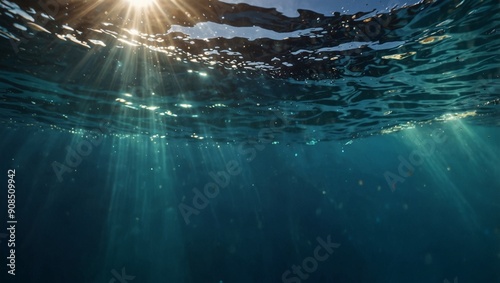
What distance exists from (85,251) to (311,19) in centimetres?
3674

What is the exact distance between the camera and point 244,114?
19.4m

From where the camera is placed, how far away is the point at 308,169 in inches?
2173

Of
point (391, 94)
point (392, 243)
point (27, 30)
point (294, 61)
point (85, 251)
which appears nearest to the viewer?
point (27, 30)

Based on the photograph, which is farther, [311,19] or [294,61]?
[294,61]

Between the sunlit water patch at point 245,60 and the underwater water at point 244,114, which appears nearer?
the sunlit water patch at point 245,60

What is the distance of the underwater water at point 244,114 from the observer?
852 cm

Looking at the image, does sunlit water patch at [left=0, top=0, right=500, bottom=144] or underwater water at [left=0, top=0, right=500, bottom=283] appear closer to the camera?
sunlit water patch at [left=0, top=0, right=500, bottom=144]

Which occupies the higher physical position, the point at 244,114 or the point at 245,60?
the point at 244,114

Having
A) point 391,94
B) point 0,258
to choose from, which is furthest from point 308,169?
point 0,258

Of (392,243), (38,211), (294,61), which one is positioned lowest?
(392,243)

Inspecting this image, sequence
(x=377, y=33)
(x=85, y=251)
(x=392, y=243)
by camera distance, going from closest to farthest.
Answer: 1. (x=377, y=33)
2. (x=85, y=251)
3. (x=392, y=243)

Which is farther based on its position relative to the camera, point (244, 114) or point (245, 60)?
point (244, 114)

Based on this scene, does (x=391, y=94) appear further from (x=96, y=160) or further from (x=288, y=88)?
(x=96, y=160)

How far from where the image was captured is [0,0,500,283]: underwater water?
336 inches
